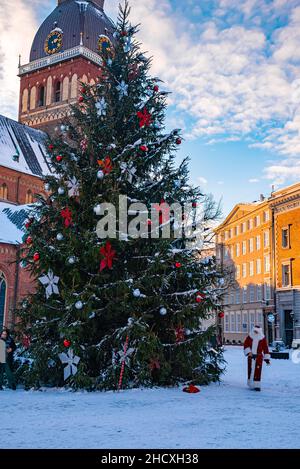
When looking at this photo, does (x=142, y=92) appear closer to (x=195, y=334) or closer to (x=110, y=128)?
(x=110, y=128)

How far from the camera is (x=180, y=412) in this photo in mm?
8656

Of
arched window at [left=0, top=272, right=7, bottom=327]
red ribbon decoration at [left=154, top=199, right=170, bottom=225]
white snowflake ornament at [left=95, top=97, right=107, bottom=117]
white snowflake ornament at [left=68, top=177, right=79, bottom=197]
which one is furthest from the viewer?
arched window at [left=0, top=272, right=7, bottom=327]

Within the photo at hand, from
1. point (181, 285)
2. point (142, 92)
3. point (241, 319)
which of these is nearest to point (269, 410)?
point (181, 285)

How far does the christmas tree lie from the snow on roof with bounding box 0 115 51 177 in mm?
25574

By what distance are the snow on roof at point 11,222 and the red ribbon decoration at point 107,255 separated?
57.6ft

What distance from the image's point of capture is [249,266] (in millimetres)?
51031

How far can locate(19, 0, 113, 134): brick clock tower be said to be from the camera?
165 ft

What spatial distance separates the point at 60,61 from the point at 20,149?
1511cm

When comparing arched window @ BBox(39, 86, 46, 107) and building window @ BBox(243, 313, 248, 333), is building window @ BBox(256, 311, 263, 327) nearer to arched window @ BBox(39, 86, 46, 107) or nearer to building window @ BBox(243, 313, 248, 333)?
building window @ BBox(243, 313, 248, 333)

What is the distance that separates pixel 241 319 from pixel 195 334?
1609 inches

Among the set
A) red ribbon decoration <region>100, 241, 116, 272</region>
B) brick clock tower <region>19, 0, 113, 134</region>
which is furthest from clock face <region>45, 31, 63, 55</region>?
red ribbon decoration <region>100, 241, 116, 272</region>

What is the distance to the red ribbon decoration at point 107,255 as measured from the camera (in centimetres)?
1168

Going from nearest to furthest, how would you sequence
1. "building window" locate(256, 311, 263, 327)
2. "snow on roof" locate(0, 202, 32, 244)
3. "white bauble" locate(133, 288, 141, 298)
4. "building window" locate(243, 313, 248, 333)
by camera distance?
"white bauble" locate(133, 288, 141, 298) < "snow on roof" locate(0, 202, 32, 244) < "building window" locate(256, 311, 263, 327) < "building window" locate(243, 313, 248, 333)

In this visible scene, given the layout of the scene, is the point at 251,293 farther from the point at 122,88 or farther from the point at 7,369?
the point at 7,369
